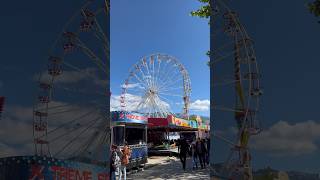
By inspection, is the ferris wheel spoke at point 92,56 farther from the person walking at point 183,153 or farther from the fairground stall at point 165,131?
the fairground stall at point 165,131

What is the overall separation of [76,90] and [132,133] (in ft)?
32.6

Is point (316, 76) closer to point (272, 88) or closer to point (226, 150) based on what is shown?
point (272, 88)

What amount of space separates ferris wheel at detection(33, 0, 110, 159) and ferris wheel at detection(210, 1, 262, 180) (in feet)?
7.10

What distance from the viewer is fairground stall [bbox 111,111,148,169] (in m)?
15.1

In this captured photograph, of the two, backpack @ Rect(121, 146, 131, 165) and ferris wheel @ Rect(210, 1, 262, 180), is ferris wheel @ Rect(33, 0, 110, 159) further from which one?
backpack @ Rect(121, 146, 131, 165)

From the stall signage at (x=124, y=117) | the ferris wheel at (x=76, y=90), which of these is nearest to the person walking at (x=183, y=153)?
the stall signage at (x=124, y=117)

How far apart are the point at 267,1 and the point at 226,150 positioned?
2.78 meters

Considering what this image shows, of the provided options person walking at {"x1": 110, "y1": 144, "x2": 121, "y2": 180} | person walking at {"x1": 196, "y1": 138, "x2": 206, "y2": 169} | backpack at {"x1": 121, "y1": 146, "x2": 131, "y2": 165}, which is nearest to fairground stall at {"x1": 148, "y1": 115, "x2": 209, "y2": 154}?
person walking at {"x1": 196, "y1": 138, "x2": 206, "y2": 169}

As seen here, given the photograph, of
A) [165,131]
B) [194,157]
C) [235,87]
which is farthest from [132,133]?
[165,131]

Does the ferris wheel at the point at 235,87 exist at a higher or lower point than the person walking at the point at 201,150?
higher

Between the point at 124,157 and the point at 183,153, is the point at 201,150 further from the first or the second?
the point at 124,157

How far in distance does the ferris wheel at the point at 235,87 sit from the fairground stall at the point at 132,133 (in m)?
7.72

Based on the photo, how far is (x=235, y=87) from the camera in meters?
7.33

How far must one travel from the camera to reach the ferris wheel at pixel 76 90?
24.9 feet
